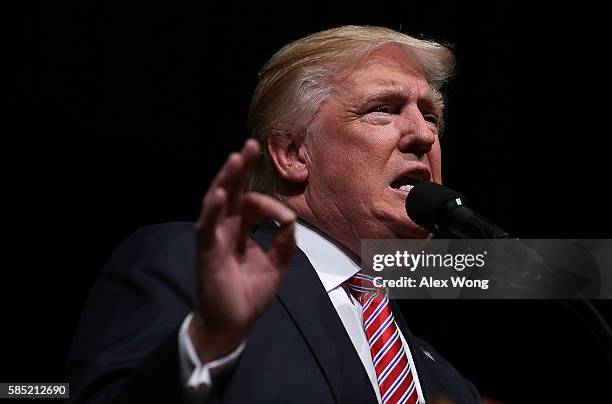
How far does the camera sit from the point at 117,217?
2.22 m

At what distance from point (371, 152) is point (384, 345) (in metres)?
0.41

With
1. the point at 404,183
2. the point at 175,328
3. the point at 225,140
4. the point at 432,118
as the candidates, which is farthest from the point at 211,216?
the point at 225,140

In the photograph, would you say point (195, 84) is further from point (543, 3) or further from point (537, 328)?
point (537, 328)

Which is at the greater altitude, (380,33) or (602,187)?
(380,33)

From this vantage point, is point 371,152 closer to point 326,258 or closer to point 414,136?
point 414,136

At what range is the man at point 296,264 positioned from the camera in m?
1.07

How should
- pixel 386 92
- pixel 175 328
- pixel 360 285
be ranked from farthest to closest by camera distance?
pixel 386 92 → pixel 360 285 → pixel 175 328

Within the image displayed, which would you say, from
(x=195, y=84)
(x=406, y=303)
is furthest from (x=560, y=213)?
(x=195, y=84)

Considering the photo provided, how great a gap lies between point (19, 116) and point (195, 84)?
485 millimetres

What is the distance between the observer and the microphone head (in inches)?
56.5

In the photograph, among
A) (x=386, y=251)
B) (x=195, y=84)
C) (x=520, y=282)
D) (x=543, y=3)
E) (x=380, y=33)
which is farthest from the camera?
(x=543, y=3)

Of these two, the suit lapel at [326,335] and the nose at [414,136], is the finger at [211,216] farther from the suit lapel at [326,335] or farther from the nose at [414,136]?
the nose at [414,136]

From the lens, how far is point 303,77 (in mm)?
1992

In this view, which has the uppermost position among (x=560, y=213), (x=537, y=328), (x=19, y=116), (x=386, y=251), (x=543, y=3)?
(x=543, y=3)
